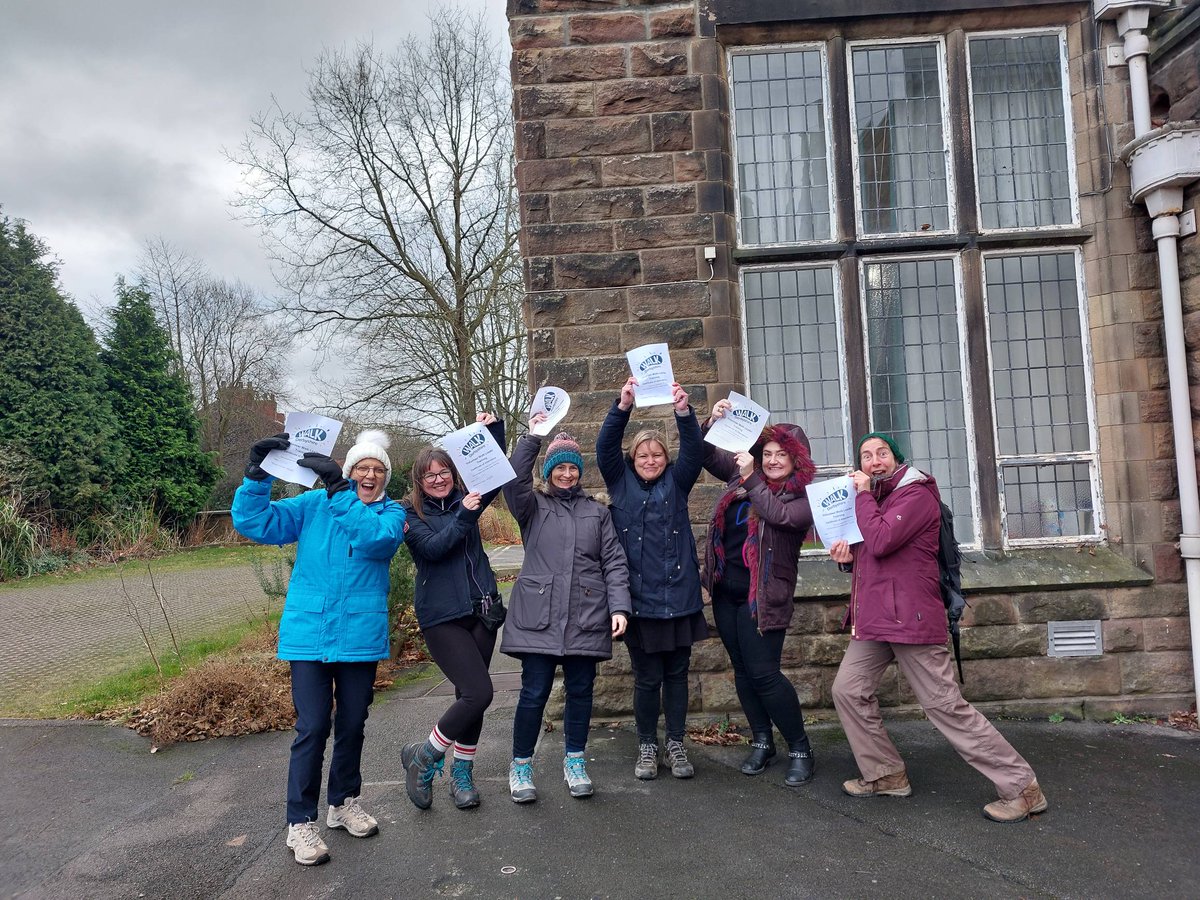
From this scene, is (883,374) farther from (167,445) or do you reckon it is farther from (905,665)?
(167,445)

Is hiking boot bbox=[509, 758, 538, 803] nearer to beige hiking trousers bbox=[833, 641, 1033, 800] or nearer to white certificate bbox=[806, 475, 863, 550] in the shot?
beige hiking trousers bbox=[833, 641, 1033, 800]

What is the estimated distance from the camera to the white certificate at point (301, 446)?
3.79 metres

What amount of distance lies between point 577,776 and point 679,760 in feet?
1.96

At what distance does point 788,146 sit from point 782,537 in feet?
9.92

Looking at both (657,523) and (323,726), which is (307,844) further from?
(657,523)

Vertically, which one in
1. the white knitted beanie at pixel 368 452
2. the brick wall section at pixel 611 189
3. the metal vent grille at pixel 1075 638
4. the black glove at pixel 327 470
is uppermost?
the brick wall section at pixel 611 189

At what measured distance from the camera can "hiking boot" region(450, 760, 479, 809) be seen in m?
4.12

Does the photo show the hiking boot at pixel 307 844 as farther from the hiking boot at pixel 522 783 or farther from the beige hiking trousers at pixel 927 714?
the beige hiking trousers at pixel 927 714

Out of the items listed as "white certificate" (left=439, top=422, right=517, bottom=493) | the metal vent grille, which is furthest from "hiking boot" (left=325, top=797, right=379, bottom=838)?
the metal vent grille

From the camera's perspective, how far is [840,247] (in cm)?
563

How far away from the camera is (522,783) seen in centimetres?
419

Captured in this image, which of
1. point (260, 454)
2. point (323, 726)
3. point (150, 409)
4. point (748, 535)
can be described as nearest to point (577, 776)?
Answer: point (323, 726)

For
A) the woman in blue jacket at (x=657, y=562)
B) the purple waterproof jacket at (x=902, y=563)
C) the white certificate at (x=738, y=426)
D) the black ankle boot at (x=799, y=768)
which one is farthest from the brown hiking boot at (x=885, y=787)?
the white certificate at (x=738, y=426)

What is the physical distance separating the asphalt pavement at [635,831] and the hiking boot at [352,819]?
0.07 metres
